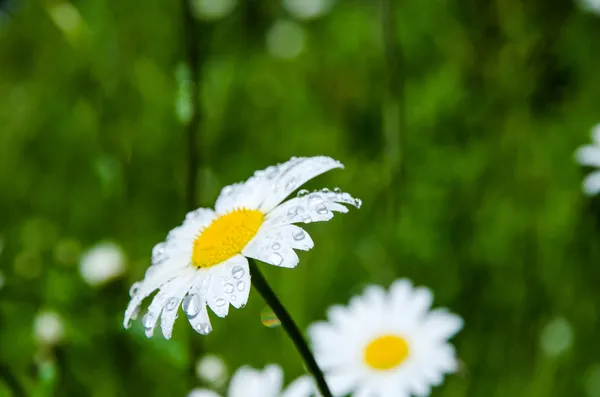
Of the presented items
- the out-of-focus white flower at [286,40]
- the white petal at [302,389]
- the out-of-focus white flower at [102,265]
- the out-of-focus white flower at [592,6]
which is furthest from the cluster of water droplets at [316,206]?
the out-of-focus white flower at [286,40]

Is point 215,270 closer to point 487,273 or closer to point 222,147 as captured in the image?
point 487,273

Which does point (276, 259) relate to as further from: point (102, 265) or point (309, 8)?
point (309, 8)

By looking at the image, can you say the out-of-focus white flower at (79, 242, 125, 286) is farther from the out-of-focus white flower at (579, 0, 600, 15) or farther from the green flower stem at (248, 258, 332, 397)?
the out-of-focus white flower at (579, 0, 600, 15)

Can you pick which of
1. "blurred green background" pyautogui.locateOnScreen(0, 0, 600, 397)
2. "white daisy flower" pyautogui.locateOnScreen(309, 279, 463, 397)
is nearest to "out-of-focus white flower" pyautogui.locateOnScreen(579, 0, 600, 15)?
"blurred green background" pyautogui.locateOnScreen(0, 0, 600, 397)

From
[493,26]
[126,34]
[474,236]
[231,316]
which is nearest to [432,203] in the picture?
[474,236]

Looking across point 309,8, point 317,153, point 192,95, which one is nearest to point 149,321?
point 192,95

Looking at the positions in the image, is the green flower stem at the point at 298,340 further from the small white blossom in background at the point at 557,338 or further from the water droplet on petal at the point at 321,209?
the small white blossom in background at the point at 557,338
